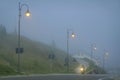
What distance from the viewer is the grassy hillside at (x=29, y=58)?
9491cm

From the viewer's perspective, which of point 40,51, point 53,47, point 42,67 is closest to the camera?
point 42,67

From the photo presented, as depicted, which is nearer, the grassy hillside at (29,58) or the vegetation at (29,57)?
the grassy hillside at (29,58)

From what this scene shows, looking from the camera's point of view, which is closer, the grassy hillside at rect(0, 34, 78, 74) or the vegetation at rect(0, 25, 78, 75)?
the grassy hillside at rect(0, 34, 78, 74)

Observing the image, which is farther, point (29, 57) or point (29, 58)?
point (29, 57)

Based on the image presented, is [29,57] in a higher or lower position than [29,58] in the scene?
higher

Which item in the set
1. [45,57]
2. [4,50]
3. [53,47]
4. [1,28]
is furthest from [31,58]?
[53,47]

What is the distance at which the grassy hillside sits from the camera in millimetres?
94912

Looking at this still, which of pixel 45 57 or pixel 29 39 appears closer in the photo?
pixel 45 57

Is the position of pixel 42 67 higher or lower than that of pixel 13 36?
lower

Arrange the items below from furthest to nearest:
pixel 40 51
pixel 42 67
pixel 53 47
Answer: pixel 53 47 → pixel 40 51 → pixel 42 67

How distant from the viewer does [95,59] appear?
160 m

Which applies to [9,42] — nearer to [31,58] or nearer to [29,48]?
[29,48]

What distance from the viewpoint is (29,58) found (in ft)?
370

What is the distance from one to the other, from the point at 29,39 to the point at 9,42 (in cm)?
2304
